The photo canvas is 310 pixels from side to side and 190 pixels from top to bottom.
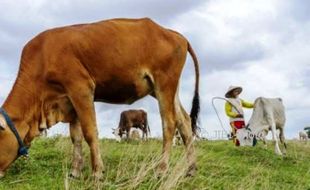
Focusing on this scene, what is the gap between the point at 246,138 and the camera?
50.4ft

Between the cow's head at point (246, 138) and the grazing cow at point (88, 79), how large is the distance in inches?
236

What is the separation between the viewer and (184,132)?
9.64 m

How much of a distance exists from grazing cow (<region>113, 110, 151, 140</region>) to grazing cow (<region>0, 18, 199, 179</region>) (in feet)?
52.3

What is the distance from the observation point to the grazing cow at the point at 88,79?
8.12 metres

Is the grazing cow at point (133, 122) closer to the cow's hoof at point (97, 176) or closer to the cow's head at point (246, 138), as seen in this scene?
the cow's head at point (246, 138)

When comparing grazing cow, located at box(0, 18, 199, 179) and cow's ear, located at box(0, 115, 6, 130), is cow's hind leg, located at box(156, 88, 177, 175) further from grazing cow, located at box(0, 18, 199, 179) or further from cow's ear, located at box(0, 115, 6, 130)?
cow's ear, located at box(0, 115, 6, 130)

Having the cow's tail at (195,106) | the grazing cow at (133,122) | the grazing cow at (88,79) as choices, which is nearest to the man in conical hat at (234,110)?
the cow's tail at (195,106)

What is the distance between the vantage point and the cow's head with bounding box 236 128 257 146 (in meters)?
15.3

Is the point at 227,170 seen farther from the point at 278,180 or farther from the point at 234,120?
the point at 234,120

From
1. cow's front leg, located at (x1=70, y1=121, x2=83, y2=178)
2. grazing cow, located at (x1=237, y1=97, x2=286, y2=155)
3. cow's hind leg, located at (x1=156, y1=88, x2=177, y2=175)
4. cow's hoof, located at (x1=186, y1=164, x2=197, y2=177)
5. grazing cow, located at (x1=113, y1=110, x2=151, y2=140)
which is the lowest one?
cow's hoof, located at (x1=186, y1=164, x2=197, y2=177)

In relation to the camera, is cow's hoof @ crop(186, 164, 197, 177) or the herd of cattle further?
cow's hoof @ crop(186, 164, 197, 177)

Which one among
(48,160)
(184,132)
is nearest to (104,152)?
(48,160)

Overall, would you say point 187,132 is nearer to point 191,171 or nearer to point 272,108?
point 191,171

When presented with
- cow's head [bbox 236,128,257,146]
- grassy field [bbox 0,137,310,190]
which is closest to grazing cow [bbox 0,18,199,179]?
grassy field [bbox 0,137,310,190]
